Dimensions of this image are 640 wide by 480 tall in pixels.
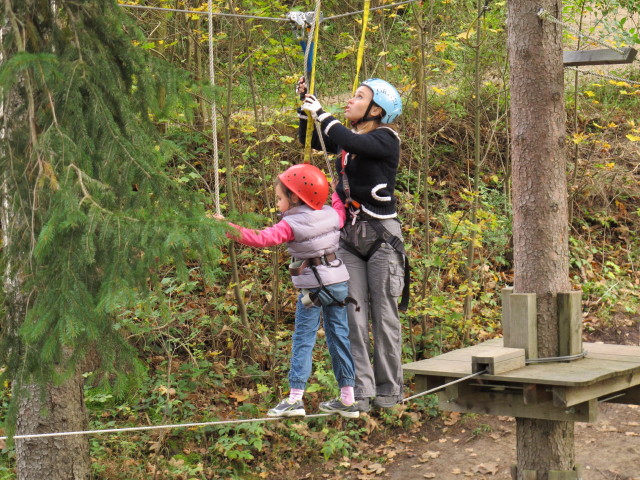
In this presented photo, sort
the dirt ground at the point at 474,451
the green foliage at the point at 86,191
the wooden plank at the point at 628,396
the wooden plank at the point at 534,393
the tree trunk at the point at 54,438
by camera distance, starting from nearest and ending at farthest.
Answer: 1. the green foliage at the point at 86,191
2. the wooden plank at the point at 534,393
3. the wooden plank at the point at 628,396
4. the tree trunk at the point at 54,438
5. the dirt ground at the point at 474,451

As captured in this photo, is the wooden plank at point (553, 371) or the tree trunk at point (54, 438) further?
the tree trunk at point (54, 438)

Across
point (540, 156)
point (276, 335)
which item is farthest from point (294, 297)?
point (540, 156)

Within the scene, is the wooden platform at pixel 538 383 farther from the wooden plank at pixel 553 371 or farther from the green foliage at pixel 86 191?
the green foliage at pixel 86 191

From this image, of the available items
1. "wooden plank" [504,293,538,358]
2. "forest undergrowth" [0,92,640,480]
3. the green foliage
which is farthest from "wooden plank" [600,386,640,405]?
the green foliage

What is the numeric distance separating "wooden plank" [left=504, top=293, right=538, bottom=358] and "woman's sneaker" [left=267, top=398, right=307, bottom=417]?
1.67 m

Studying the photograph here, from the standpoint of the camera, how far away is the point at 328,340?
13.4 ft

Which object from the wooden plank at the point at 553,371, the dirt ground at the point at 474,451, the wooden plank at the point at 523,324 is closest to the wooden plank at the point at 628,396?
the wooden plank at the point at 553,371

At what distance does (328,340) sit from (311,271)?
40cm

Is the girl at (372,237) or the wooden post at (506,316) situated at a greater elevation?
the girl at (372,237)

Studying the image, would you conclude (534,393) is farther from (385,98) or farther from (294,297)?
(294,297)

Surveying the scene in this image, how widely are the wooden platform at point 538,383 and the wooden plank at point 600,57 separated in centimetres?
190

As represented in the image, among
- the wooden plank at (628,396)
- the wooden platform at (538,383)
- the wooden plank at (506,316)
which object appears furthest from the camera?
the wooden plank at (628,396)

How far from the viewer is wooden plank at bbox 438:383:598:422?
474 centimetres

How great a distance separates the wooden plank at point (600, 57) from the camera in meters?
5.04
